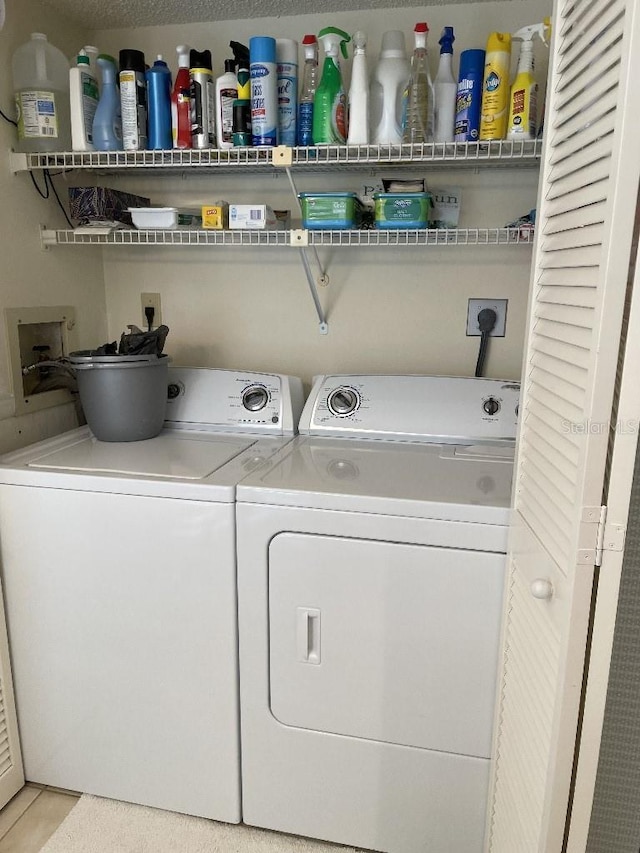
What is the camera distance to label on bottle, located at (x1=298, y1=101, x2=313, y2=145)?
1860 millimetres

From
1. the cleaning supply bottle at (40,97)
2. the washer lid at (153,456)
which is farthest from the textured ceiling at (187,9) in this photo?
the washer lid at (153,456)

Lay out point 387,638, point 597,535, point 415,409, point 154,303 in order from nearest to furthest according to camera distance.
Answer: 1. point 597,535
2. point 387,638
3. point 415,409
4. point 154,303

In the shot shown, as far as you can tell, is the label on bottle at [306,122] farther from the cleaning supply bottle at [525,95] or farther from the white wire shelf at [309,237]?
the cleaning supply bottle at [525,95]

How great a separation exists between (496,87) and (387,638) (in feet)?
4.82

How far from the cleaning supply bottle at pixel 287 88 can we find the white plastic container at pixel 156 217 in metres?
0.41

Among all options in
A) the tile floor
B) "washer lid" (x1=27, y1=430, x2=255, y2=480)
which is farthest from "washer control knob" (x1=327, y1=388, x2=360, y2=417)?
the tile floor

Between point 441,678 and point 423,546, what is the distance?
332 mm

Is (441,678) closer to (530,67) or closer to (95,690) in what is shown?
(95,690)

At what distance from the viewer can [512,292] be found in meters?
2.14

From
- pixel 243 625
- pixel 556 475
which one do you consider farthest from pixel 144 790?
pixel 556 475

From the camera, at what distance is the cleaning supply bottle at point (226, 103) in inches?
73.1

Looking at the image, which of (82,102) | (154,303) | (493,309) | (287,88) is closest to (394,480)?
(493,309)

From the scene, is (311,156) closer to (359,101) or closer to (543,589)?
(359,101)

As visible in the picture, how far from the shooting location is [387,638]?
1.52 metres
